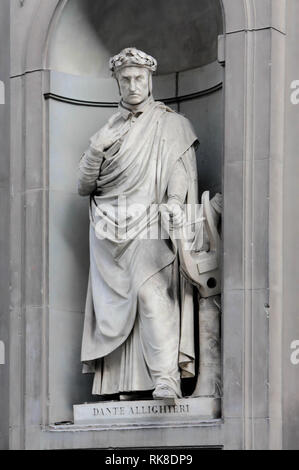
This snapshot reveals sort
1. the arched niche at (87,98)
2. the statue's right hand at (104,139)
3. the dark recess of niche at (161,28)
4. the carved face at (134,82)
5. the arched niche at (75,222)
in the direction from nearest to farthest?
the arched niche at (75,222) < the statue's right hand at (104,139) < the carved face at (134,82) < the arched niche at (87,98) < the dark recess of niche at (161,28)

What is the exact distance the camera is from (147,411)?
779 inches

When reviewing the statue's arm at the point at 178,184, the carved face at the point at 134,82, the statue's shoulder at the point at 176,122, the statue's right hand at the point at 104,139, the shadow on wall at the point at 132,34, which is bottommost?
the statue's arm at the point at 178,184

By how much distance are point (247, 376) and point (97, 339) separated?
1.45 meters

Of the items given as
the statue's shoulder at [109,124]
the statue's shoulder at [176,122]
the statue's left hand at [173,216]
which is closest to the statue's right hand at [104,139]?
the statue's shoulder at [109,124]

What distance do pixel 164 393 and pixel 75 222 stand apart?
75.3 inches

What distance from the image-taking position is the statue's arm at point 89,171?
66.3ft

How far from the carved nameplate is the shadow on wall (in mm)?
2866

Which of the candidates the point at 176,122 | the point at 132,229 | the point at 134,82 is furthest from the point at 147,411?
the point at 134,82

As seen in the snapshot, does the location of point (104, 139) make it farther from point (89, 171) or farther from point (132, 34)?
point (132, 34)

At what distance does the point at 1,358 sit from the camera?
20609 mm

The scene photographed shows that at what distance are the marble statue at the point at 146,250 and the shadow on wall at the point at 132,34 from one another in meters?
0.60

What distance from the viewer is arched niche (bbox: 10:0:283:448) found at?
19.4 meters

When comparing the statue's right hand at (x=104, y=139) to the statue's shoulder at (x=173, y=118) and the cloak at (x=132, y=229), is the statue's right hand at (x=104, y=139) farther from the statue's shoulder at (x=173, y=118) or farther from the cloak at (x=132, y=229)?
the statue's shoulder at (x=173, y=118)

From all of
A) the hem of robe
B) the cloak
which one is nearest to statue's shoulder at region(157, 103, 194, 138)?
the cloak
